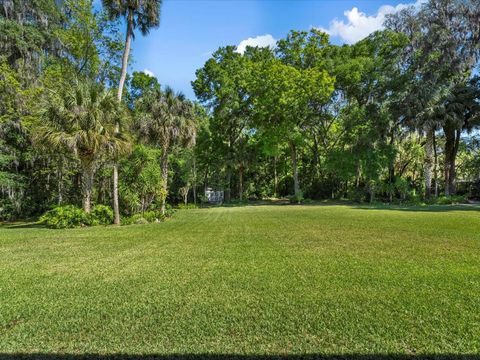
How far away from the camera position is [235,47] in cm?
2770

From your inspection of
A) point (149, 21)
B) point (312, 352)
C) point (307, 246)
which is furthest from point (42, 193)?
point (312, 352)

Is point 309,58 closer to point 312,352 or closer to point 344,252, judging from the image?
point 344,252

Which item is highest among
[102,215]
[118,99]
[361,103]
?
[361,103]

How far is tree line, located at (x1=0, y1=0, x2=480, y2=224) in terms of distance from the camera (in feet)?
44.6

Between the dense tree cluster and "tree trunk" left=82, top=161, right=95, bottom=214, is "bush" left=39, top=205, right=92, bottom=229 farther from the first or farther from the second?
the dense tree cluster

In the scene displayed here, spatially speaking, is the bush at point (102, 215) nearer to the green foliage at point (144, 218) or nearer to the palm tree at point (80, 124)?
the green foliage at point (144, 218)

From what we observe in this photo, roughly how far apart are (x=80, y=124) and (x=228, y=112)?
17035 millimetres

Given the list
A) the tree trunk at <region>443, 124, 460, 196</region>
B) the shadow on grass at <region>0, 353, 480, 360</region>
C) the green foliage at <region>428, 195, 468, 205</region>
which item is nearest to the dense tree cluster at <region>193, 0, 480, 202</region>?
the tree trunk at <region>443, 124, 460, 196</region>

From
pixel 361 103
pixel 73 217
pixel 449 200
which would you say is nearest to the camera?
pixel 73 217

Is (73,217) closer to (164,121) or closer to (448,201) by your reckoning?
(164,121)

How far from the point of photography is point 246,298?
12.6ft

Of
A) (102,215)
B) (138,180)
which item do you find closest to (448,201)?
(138,180)

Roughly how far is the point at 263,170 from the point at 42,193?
2253 centimetres

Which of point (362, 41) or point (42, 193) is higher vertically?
point (362, 41)
